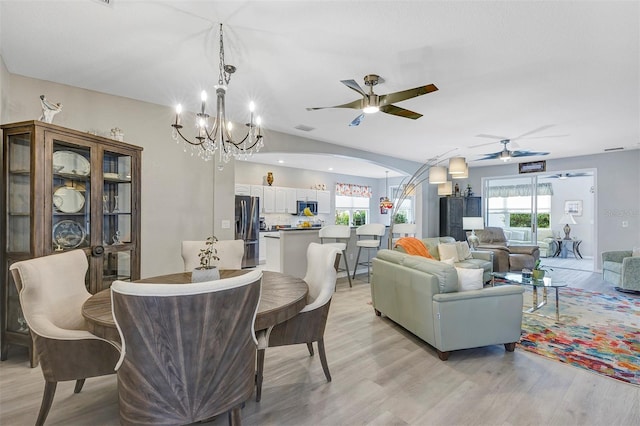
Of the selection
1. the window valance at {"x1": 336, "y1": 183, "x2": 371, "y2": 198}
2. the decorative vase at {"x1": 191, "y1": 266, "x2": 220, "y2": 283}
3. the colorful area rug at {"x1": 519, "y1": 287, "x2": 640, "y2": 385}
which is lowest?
the colorful area rug at {"x1": 519, "y1": 287, "x2": 640, "y2": 385}

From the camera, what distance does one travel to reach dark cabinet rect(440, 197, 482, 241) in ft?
25.7

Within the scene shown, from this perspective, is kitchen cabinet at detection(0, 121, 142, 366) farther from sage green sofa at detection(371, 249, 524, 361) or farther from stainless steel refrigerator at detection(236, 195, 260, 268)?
stainless steel refrigerator at detection(236, 195, 260, 268)

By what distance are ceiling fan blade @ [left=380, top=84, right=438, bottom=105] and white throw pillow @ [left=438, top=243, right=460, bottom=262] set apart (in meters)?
3.29

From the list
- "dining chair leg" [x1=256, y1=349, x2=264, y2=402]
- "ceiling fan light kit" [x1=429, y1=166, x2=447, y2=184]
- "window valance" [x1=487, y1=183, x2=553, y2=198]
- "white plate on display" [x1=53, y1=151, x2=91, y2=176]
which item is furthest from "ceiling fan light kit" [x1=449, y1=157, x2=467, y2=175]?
"white plate on display" [x1=53, y1=151, x2=91, y2=176]

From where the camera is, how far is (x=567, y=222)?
7.72 metres

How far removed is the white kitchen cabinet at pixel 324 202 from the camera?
960 centimetres

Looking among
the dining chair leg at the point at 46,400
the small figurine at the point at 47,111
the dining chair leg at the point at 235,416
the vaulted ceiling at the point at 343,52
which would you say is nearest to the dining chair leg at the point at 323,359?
the dining chair leg at the point at 235,416

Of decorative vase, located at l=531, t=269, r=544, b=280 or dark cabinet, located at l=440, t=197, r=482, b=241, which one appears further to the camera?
dark cabinet, located at l=440, t=197, r=482, b=241

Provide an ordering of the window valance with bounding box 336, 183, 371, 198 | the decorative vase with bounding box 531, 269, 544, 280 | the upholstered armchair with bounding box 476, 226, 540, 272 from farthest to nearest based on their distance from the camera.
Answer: the window valance with bounding box 336, 183, 371, 198 → the upholstered armchair with bounding box 476, 226, 540, 272 → the decorative vase with bounding box 531, 269, 544, 280

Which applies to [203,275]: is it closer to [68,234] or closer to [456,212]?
[68,234]

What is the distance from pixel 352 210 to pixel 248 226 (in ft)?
15.4

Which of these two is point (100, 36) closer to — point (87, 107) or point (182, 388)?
point (87, 107)

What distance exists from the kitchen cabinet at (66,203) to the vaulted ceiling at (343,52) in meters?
0.68

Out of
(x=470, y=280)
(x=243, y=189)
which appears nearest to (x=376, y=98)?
(x=470, y=280)
